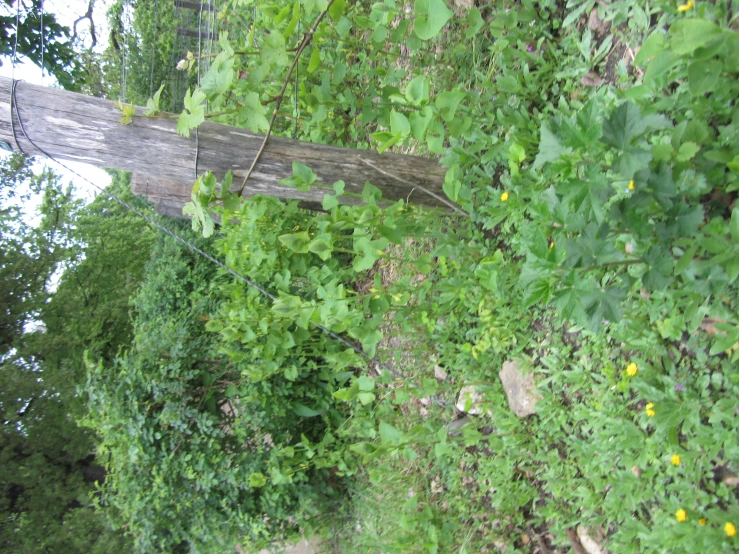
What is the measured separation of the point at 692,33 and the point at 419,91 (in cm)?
85

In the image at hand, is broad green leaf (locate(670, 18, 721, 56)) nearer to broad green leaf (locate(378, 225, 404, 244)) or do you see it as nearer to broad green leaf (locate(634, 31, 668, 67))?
broad green leaf (locate(634, 31, 668, 67))

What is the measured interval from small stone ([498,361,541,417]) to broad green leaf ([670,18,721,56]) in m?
1.55

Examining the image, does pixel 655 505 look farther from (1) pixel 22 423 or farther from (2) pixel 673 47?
(1) pixel 22 423

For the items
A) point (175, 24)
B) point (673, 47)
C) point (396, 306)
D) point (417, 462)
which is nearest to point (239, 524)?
point (417, 462)

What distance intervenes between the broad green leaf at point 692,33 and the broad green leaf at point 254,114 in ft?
4.06

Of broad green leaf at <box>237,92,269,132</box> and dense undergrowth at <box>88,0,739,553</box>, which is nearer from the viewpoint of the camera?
dense undergrowth at <box>88,0,739,553</box>

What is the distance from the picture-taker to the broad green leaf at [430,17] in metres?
1.58

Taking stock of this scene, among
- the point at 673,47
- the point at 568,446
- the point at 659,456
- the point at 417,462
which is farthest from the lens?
the point at 417,462

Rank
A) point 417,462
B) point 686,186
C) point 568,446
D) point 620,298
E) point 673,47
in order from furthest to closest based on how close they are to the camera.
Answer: point 417,462
point 568,446
point 686,186
point 620,298
point 673,47

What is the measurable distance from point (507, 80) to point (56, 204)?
7818 millimetres

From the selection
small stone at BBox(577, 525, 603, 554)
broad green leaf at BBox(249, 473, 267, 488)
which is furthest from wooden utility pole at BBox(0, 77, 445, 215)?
broad green leaf at BBox(249, 473, 267, 488)

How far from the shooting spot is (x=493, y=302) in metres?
2.52

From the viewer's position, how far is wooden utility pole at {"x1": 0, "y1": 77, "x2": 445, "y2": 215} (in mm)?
1908

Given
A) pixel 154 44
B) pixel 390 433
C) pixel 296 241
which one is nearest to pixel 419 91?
pixel 296 241
